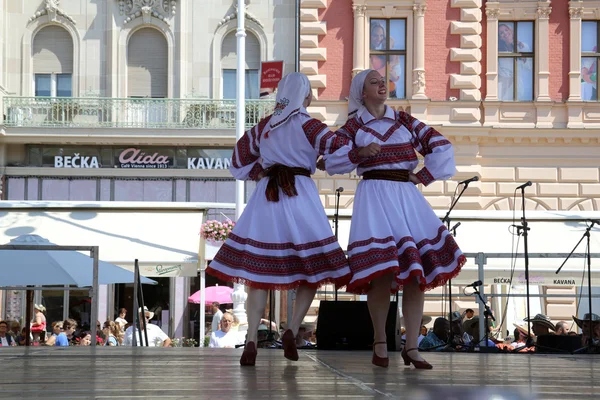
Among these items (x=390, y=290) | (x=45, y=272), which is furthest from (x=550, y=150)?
(x=390, y=290)

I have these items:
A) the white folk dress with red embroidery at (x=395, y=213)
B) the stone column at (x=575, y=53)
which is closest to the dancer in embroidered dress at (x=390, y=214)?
the white folk dress with red embroidery at (x=395, y=213)

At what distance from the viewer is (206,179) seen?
26.1 metres

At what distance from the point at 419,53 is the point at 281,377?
64.5ft

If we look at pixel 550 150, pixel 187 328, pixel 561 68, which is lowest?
pixel 187 328

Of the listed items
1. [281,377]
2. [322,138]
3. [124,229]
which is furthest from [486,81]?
[281,377]

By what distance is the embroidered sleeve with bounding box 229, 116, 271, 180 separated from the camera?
6.85m

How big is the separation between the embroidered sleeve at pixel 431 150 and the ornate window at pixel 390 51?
17.6 metres

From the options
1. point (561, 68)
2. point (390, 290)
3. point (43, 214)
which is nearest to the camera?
point (390, 290)

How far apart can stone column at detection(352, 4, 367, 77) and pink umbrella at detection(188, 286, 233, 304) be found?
555 centimetres

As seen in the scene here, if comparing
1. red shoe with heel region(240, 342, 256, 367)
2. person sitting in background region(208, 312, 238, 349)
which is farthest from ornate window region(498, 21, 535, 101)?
red shoe with heel region(240, 342, 256, 367)

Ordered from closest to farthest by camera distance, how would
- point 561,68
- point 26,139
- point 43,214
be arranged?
point 43,214
point 561,68
point 26,139

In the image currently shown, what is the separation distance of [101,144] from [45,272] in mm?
15813

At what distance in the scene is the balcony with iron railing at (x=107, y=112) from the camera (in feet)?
85.0

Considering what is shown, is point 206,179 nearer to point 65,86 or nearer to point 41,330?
point 65,86
